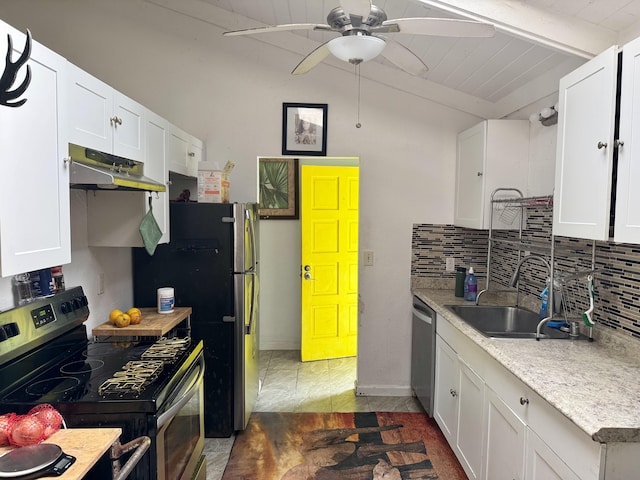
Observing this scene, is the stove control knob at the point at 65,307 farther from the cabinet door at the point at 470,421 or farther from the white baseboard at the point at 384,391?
the white baseboard at the point at 384,391

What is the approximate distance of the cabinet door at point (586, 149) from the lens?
167 cm

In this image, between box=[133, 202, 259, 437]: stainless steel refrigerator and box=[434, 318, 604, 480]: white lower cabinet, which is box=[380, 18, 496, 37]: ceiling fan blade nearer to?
box=[434, 318, 604, 480]: white lower cabinet

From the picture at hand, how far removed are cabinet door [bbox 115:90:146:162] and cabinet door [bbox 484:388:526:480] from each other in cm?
205

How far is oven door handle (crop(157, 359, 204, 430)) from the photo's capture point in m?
1.62

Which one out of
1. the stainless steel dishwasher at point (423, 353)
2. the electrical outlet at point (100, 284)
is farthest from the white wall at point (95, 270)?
the stainless steel dishwasher at point (423, 353)

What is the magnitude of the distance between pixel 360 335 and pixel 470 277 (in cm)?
97

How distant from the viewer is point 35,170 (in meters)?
1.42

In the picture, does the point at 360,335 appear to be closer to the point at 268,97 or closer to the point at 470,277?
the point at 470,277

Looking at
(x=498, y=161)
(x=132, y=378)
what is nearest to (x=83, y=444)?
(x=132, y=378)

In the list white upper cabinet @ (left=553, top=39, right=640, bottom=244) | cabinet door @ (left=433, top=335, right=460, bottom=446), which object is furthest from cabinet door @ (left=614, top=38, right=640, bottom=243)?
cabinet door @ (left=433, top=335, right=460, bottom=446)

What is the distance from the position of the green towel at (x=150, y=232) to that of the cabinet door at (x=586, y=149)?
6.53 ft

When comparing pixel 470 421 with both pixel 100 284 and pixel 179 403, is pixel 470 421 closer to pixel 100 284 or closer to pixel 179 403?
pixel 179 403

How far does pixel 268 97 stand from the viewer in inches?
130

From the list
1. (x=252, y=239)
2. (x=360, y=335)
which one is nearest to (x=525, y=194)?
(x=360, y=335)
